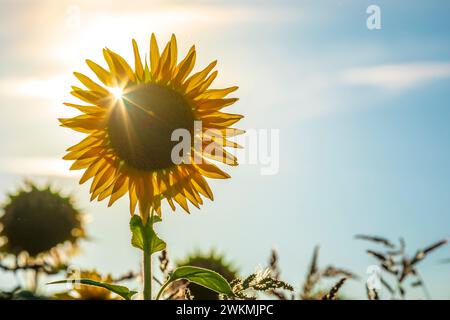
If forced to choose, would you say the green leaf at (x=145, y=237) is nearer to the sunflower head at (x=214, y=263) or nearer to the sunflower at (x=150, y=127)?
the sunflower at (x=150, y=127)

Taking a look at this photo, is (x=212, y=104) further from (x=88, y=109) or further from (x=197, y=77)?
(x=88, y=109)

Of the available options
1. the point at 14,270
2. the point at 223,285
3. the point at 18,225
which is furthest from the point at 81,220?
the point at 223,285

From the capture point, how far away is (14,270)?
15.5ft

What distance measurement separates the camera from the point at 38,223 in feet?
24.8

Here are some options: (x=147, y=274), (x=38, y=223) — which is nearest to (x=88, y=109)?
(x=147, y=274)

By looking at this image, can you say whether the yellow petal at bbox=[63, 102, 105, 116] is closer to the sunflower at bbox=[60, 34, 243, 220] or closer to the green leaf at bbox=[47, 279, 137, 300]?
the sunflower at bbox=[60, 34, 243, 220]

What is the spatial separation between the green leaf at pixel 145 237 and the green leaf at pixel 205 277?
0.51 feet

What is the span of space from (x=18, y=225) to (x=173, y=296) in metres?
5.18

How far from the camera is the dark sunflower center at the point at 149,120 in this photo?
3.13m

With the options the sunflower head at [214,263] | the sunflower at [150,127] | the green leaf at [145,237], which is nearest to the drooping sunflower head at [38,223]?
the sunflower head at [214,263]

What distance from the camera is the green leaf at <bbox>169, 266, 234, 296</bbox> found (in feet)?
7.63

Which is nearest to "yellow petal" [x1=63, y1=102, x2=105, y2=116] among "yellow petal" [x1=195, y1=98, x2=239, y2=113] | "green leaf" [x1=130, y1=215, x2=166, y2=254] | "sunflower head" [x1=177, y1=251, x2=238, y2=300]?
"yellow petal" [x1=195, y1=98, x2=239, y2=113]
